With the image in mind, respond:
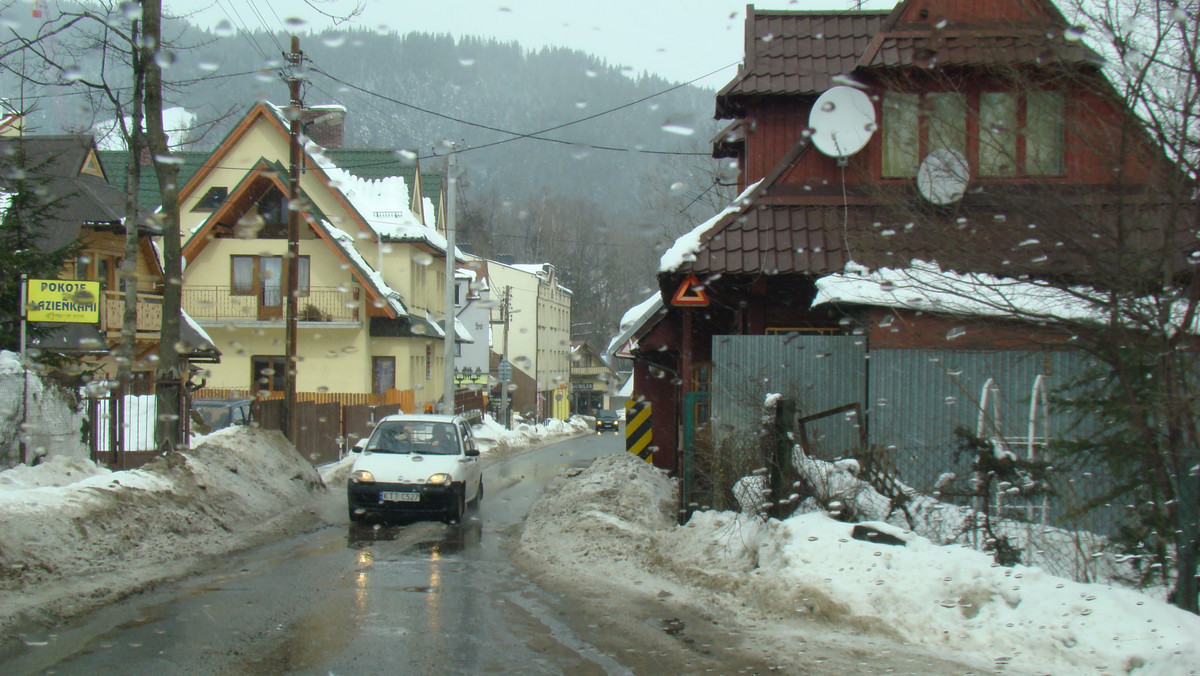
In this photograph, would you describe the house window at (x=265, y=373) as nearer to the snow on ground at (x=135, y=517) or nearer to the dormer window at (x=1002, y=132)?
the snow on ground at (x=135, y=517)

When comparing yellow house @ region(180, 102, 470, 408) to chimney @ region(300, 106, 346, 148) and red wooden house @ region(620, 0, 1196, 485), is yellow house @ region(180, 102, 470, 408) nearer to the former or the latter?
chimney @ region(300, 106, 346, 148)

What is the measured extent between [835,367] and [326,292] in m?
26.4

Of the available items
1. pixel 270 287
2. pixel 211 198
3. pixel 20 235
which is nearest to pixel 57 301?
pixel 20 235

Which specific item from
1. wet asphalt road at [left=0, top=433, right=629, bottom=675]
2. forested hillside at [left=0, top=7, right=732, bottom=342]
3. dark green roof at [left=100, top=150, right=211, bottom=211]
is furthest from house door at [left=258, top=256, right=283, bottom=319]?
wet asphalt road at [left=0, top=433, right=629, bottom=675]

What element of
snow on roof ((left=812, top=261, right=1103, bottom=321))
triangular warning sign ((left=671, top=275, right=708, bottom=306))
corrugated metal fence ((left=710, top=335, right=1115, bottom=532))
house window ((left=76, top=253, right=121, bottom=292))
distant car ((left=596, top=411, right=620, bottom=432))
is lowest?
distant car ((left=596, top=411, right=620, bottom=432))

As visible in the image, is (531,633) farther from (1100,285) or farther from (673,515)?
(673,515)

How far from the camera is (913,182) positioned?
10.2 meters

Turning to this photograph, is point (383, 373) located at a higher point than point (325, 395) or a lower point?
higher

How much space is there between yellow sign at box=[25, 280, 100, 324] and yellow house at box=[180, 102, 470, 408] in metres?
17.7

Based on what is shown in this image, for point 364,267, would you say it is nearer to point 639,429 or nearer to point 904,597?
point 639,429

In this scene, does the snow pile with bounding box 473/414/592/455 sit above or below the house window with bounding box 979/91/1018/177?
below

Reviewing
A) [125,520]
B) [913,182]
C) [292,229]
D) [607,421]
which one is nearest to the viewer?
[913,182]

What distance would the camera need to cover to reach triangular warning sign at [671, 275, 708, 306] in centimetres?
1171

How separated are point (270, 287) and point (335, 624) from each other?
29.4 m
